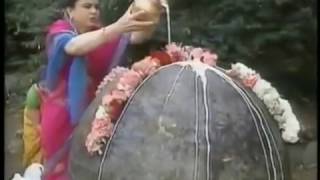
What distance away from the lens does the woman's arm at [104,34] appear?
7.22 feet

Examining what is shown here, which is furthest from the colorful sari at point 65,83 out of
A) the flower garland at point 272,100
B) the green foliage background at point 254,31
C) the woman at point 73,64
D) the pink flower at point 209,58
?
the flower garland at point 272,100

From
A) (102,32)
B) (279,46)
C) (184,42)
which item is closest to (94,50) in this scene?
(102,32)

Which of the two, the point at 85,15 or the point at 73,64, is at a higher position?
the point at 85,15

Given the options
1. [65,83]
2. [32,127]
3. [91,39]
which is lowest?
[32,127]

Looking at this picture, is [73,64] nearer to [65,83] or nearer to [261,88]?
[65,83]

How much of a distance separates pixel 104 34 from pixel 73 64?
0.11 metres

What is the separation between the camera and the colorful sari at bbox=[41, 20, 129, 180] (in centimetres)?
221

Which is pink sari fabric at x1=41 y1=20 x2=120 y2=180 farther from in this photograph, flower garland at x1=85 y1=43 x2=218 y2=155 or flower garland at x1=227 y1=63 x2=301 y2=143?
flower garland at x1=227 y1=63 x2=301 y2=143

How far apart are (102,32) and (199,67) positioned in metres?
0.27

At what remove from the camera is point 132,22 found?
86.7 inches

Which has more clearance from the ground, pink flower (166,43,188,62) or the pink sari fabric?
pink flower (166,43,188,62)

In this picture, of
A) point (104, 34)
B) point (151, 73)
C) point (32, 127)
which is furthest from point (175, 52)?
point (32, 127)

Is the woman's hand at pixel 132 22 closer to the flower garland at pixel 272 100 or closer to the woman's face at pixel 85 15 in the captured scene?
the woman's face at pixel 85 15

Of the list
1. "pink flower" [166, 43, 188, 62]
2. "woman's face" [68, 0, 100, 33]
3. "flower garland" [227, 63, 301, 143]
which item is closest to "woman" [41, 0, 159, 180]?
"woman's face" [68, 0, 100, 33]
